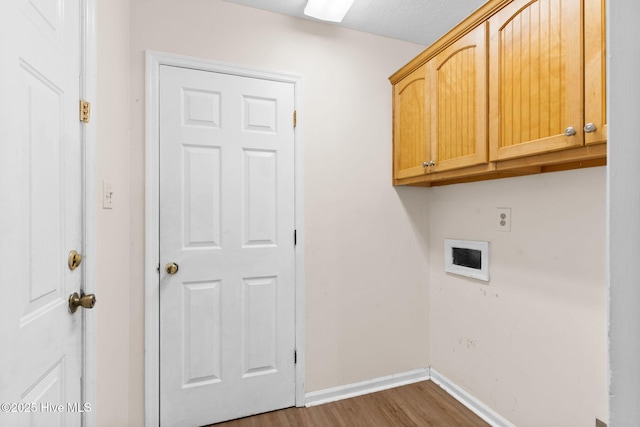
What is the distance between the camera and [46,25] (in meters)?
0.92

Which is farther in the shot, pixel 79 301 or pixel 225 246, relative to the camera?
pixel 225 246

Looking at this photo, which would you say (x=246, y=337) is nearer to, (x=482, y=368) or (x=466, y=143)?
(x=482, y=368)

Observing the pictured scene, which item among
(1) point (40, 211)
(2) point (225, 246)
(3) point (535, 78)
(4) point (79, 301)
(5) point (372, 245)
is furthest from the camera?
(5) point (372, 245)

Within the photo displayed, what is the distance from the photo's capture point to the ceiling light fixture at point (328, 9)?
1762 mm

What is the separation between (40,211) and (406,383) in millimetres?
2316

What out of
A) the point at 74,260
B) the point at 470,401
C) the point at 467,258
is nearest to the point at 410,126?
the point at 467,258

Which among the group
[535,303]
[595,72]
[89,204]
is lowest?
[535,303]

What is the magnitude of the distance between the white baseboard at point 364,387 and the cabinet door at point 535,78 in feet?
5.41

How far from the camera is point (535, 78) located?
1289 millimetres

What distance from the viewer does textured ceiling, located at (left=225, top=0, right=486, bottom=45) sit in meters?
1.86

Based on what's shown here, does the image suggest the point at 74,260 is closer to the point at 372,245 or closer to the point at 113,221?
the point at 113,221

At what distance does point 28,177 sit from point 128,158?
35.4 inches

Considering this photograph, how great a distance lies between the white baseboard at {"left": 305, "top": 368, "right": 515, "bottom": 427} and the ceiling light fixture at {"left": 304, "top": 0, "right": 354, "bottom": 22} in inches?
92.3

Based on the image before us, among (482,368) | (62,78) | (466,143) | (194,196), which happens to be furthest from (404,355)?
(62,78)
